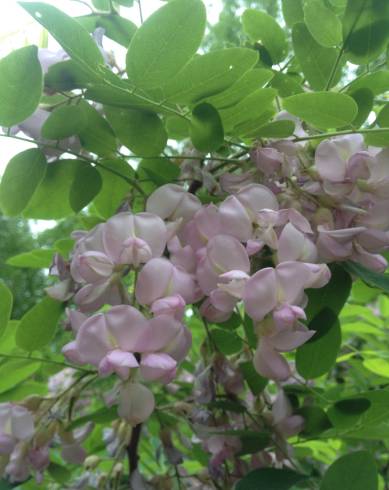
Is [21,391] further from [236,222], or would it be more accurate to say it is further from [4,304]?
[236,222]

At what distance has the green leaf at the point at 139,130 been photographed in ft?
1.89

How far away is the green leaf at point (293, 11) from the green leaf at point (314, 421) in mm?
426

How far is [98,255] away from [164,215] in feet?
0.27

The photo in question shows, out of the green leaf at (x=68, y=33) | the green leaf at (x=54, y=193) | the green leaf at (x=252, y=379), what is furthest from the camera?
the green leaf at (x=252, y=379)

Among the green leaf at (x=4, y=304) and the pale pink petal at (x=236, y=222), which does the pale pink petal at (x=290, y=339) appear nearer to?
the pale pink petal at (x=236, y=222)

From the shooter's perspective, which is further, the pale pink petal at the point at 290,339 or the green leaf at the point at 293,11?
the green leaf at the point at 293,11

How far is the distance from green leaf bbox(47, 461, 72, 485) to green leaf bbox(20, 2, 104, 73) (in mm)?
558

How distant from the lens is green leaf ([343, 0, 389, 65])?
1.80 feet

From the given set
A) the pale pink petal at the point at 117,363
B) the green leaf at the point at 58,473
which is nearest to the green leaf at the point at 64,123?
the pale pink petal at the point at 117,363

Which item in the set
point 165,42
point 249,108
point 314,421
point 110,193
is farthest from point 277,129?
point 314,421

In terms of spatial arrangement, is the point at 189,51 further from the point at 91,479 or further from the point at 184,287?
the point at 91,479

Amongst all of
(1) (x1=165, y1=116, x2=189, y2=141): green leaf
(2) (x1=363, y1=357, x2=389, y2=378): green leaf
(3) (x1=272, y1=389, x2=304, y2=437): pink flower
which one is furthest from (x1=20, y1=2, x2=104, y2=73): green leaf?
(2) (x1=363, y1=357, x2=389, y2=378): green leaf

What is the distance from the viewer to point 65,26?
1.50 feet

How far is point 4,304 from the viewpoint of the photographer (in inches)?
24.8
